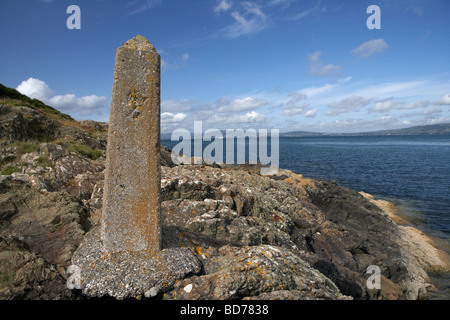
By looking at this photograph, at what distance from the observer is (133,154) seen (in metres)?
5.38

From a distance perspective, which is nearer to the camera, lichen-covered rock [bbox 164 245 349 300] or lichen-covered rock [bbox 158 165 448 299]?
lichen-covered rock [bbox 164 245 349 300]

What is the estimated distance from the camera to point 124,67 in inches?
210

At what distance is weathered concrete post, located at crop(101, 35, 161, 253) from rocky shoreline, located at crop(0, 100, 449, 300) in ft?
2.88

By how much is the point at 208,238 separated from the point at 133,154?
11.7ft

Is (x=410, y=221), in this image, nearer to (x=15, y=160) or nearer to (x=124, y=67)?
(x=124, y=67)

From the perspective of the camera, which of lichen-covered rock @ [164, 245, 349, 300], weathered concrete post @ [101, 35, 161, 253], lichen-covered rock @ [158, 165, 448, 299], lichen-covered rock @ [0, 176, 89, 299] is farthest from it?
lichen-covered rock @ [158, 165, 448, 299]

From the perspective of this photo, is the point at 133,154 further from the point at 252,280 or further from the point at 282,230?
the point at 282,230

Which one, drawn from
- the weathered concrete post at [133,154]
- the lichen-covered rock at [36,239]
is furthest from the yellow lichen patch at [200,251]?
the lichen-covered rock at [36,239]

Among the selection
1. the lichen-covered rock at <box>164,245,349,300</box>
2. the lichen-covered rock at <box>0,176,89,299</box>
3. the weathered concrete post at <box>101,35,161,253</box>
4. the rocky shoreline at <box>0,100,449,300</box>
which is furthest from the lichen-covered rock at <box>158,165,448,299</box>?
the lichen-covered rock at <box>0,176,89,299</box>

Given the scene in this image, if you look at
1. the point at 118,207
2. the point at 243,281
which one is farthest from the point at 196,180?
the point at 243,281

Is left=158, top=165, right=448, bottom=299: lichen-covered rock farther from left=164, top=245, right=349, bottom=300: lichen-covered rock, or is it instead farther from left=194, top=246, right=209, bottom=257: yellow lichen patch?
left=164, top=245, right=349, bottom=300: lichen-covered rock

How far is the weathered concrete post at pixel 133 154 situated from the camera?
5.34 meters

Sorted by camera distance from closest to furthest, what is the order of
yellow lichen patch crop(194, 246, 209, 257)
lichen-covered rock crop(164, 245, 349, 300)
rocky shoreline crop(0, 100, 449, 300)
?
1. lichen-covered rock crop(164, 245, 349, 300)
2. rocky shoreline crop(0, 100, 449, 300)
3. yellow lichen patch crop(194, 246, 209, 257)

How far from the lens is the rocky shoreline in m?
5.00
